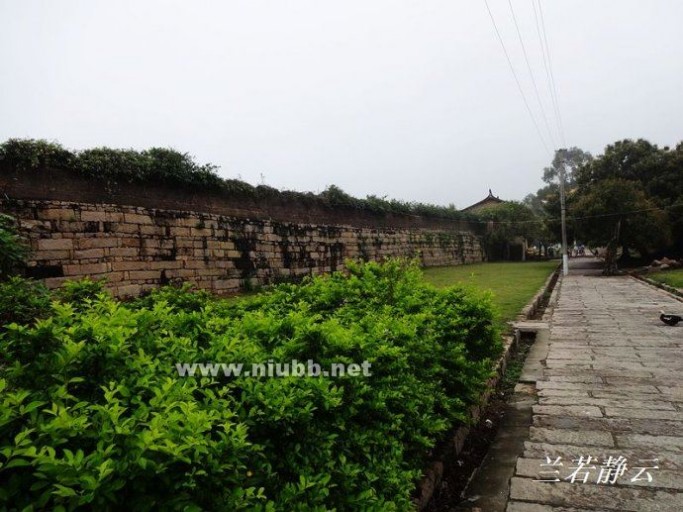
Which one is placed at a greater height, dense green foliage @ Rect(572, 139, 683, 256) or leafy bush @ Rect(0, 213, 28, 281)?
dense green foliage @ Rect(572, 139, 683, 256)

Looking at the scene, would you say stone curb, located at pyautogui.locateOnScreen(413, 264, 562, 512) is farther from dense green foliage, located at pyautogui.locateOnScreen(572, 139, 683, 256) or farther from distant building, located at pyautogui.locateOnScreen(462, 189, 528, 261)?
distant building, located at pyautogui.locateOnScreen(462, 189, 528, 261)

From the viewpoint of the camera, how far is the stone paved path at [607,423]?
249 cm

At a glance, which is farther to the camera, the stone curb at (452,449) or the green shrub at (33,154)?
the green shrub at (33,154)

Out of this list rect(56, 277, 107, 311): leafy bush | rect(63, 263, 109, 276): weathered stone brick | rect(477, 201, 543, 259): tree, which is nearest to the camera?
rect(56, 277, 107, 311): leafy bush

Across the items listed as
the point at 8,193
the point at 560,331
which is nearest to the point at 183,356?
the point at 560,331

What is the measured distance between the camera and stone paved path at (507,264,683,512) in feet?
8.18

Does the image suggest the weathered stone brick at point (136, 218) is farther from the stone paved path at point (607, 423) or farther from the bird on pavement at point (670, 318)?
the bird on pavement at point (670, 318)

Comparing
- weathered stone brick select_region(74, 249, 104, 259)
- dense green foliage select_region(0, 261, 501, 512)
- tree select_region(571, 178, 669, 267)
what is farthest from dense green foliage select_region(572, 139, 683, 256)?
dense green foliage select_region(0, 261, 501, 512)

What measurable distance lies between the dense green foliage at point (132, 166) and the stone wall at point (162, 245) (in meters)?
0.57

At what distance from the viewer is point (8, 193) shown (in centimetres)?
746

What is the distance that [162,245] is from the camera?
9859mm

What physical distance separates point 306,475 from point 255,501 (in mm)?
267

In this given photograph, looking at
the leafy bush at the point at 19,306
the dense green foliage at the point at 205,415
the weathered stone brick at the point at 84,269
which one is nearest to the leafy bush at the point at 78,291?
the dense green foliage at the point at 205,415

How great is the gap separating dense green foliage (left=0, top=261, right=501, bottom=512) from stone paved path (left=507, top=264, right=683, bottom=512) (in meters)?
0.74
